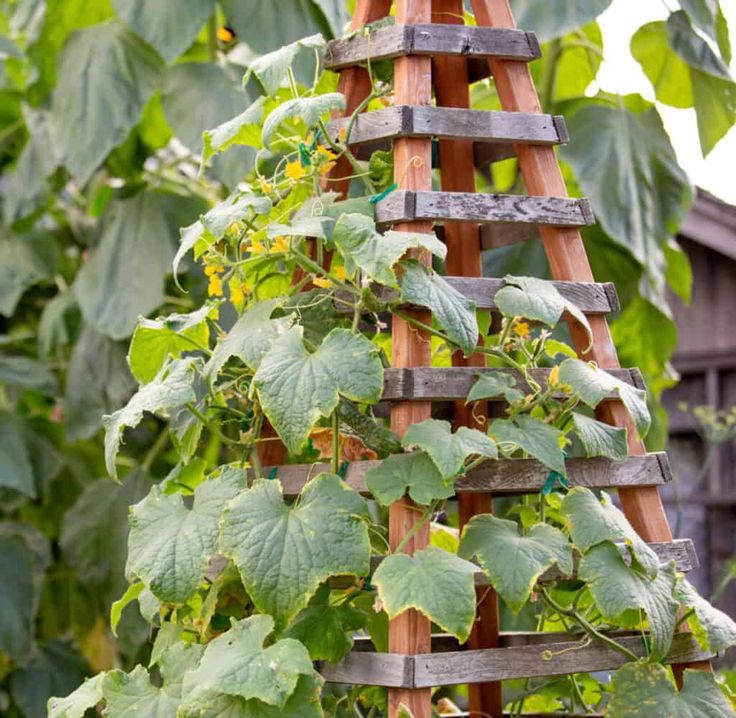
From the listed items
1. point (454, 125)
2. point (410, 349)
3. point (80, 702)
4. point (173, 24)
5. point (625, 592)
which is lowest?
point (80, 702)

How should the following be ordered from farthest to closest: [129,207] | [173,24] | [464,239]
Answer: [129,207] < [173,24] < [464,239]

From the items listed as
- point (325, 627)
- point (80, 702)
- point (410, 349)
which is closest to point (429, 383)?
point (410, 349)

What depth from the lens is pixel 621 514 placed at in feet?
4.10

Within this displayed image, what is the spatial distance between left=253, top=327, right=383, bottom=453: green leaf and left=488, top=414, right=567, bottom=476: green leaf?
0.14m

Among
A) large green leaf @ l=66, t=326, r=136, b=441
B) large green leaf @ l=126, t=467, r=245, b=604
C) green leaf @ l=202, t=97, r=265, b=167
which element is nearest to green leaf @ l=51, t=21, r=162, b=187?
large green leaf @ l=66, t=326, r=136, b=441

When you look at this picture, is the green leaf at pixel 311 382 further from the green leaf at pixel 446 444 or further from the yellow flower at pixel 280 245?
the yellow flower at pixel 280 245

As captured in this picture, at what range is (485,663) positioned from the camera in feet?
3.85

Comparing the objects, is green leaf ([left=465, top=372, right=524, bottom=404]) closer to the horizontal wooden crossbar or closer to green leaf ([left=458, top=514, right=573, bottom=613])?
green leaf ([left=458, top=514, right=573, bottom=613])

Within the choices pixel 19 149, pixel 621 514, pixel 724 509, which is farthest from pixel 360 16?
pixel 724 509

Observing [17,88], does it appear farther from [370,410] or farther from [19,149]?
[370,410]

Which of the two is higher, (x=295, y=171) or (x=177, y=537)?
(x=295, y=171)

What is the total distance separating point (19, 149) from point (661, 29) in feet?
4.95

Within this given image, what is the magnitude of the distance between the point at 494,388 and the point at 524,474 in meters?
0.10

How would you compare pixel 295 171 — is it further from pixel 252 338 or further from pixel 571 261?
pixel 571 261
